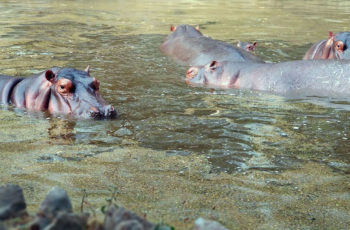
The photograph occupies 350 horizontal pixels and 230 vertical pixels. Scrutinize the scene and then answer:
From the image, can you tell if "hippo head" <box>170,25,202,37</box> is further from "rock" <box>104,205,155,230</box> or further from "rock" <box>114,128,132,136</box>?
"rock" <box>104,205,155,230</box>

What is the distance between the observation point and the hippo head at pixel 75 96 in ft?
14.4

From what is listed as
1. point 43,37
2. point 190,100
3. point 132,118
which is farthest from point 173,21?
point 132,118

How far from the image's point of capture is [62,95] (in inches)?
180

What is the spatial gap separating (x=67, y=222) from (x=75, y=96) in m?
3.03

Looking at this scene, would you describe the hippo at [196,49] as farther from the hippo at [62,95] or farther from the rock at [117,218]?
the rock at [117,218]

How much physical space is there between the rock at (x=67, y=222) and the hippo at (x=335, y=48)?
18.4ft

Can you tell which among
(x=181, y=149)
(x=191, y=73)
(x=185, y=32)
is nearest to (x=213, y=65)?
(x=191, y=73)

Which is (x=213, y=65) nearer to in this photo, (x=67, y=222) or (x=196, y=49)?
(x=196, y=49)

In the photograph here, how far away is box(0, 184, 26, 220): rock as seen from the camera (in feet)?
5.74

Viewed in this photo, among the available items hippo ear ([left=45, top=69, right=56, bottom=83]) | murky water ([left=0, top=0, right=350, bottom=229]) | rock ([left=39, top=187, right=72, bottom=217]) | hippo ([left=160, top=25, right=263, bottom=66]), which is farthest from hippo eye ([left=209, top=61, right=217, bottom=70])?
rock ([left=39, top=187, right=72, bottom=217])

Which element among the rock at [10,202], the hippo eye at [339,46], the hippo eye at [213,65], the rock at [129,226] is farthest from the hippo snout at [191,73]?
the rock at [129,226]

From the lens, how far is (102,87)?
5.64 m

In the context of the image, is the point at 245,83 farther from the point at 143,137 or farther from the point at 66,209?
the point at 66,209

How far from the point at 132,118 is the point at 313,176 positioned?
173 cm
